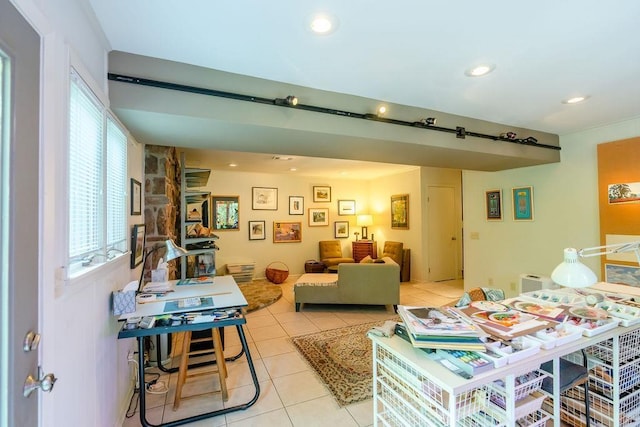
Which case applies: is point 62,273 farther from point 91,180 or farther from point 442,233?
point 442,233

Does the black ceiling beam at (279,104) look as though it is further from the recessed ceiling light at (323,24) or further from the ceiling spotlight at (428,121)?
the recessed ceiling light at (323,24)

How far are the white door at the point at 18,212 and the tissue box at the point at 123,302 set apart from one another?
923 millimetres

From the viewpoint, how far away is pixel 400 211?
6.35m

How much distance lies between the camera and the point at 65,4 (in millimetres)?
1182

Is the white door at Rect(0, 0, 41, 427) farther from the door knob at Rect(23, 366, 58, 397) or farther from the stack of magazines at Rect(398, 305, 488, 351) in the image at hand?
the stack of magazines at Rect(398, 305, 488, 351)

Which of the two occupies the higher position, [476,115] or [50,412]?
[476,115]

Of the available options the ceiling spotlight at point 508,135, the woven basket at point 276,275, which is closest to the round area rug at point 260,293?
the woven basket at point 276,275

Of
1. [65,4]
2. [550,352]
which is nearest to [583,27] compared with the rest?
[550,352]

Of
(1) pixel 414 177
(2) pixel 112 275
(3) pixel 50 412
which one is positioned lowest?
(3) pixel 50 412

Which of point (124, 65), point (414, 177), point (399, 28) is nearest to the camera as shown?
point (399, 28)

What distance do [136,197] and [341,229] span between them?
5.33m

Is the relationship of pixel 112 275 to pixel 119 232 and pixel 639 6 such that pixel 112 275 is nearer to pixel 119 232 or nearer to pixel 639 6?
A: pixel 119 232

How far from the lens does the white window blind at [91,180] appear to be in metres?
1.27

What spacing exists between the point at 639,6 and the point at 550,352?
176 centimetres
